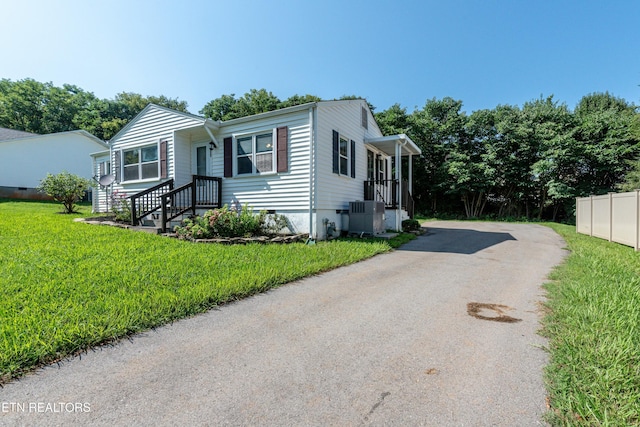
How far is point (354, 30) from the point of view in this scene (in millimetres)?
10945

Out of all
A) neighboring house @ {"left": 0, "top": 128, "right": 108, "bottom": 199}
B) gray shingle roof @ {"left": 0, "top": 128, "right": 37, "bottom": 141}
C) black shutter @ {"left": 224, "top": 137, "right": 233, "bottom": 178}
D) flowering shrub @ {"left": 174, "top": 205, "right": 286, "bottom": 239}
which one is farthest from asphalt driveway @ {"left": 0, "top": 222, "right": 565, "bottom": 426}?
gray shingle roof @ {"left": 0, "top": 128, "right": 37, "bottom": 141}

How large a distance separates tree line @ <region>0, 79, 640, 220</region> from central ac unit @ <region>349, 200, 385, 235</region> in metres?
13.3

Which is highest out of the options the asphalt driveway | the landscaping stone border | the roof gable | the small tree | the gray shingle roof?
the gray shingle roof

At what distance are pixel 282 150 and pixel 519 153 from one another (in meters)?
18.5

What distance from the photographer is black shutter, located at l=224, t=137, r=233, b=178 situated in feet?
31.9

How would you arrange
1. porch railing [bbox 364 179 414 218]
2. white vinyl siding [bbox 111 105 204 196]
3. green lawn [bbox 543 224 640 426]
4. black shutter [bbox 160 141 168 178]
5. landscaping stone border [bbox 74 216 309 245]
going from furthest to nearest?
porch railing [bbox 364 179 414 218] → black shutter [bbox 160 141 168 178] → white vinyl siding [bbox 111 105 204 196] → landscaping stone border [bbox 74 216 309 245] → green lawn [bbox 543 224 640 426]

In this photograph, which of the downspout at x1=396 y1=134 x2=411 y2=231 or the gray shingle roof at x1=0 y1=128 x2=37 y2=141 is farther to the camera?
the gray shingle roof at x1=0 y1=128 x2=37 y2=141

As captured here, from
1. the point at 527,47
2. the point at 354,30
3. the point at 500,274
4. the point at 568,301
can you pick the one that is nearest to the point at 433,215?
the point at 527,47

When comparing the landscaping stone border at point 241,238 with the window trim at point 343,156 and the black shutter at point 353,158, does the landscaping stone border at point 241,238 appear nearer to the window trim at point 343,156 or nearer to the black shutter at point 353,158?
the window trim at point 343,156

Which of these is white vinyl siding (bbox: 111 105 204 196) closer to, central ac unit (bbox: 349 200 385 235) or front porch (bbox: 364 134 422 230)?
central ac unit (bbox: 349 200 385 235)

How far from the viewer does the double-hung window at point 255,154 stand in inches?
360

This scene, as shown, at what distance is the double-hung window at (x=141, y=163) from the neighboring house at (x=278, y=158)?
0.12ft

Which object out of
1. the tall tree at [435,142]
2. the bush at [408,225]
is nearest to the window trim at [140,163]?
the bush at [408,225]

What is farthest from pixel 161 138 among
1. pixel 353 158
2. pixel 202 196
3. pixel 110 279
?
pixel 110 279
